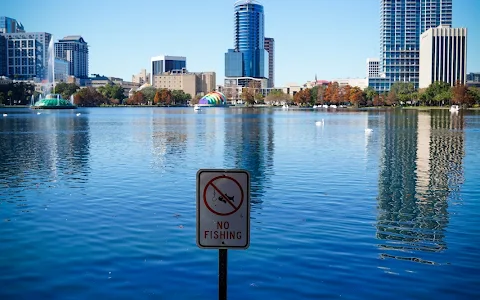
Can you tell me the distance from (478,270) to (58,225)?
38.0 feet

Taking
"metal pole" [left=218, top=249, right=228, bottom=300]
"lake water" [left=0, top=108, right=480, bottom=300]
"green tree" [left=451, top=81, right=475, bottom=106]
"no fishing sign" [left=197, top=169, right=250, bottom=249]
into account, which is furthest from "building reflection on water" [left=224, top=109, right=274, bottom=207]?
"green tree" [left=451, top=81, right=475, bottom=106]

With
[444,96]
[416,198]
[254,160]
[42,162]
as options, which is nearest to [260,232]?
[416,198]

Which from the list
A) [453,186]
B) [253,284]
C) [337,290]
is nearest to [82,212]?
[253,284]

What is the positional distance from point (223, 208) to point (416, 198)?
18.7m

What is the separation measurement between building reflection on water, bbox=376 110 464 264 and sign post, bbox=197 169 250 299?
938 cm

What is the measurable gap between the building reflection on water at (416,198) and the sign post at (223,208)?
9.38 metres

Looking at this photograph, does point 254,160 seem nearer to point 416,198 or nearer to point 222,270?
point 416,198

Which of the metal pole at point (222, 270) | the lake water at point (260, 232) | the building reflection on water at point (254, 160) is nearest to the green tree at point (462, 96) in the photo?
the building reflection on water at point (254, 160)

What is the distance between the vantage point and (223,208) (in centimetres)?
600

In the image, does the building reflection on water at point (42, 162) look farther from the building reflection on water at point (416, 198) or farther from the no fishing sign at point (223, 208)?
the no fishing sign at point (223, 208)

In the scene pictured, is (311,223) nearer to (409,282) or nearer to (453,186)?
(409,282)

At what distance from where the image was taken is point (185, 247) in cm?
1531

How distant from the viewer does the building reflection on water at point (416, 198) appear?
52.1 ft

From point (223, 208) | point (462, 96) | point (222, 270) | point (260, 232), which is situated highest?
point (462, 96)
